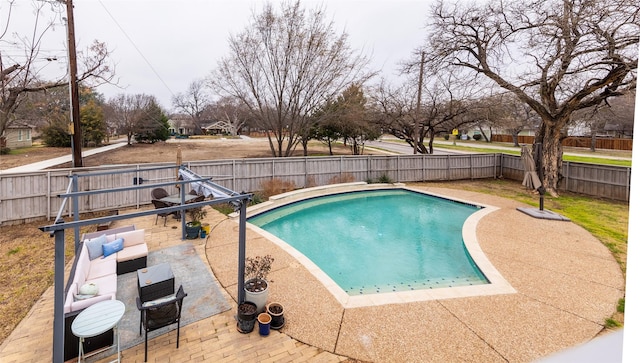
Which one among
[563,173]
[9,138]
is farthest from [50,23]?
[9,138]

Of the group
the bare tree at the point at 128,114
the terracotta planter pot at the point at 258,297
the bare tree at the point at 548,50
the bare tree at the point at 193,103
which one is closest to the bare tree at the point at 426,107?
the bare tree at the point at 548,50

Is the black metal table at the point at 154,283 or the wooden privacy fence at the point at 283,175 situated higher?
the wooden privacy fence at the point at 283,175

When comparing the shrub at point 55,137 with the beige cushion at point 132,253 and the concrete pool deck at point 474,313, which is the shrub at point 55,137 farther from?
the concrete pool deck at point 474,313

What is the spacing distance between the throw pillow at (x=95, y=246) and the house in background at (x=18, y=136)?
3310cm

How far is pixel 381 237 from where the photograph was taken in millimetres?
10242

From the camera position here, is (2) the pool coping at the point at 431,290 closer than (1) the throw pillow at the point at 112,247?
Yes

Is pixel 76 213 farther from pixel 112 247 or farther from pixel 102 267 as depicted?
pixel 102 267

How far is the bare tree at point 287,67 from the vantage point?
56.7 ft

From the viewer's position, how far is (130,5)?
Result: 1334 cm

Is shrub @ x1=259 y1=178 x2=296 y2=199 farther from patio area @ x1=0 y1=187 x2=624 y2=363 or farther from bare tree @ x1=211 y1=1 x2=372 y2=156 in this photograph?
patio area @ x1=0 y1=187 x2=624 y2=363

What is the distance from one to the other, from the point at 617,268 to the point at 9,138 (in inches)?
1754

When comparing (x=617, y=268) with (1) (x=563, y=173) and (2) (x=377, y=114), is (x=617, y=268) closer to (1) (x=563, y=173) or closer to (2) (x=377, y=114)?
(1) (x=563, y=173)

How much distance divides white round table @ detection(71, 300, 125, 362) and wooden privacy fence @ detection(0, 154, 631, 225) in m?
4.99

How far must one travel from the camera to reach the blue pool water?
7.27 metres
